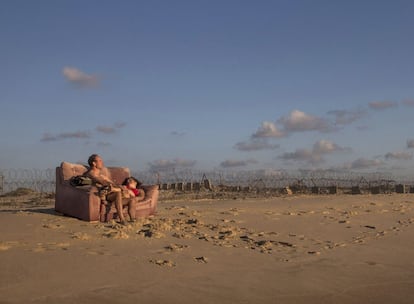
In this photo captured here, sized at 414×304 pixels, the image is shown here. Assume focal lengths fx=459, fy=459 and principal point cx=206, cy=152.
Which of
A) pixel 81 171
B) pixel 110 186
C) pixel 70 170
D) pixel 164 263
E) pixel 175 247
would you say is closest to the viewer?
pixel 164 263

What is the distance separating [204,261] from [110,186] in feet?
11.8

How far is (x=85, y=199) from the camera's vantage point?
27.7ft

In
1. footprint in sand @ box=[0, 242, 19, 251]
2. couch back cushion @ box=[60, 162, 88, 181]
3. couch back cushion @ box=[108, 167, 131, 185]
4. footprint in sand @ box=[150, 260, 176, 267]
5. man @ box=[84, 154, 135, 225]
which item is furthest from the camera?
couch back cushion @ box=[108, 167, 131, 185]

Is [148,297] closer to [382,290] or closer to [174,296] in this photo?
[174,296]

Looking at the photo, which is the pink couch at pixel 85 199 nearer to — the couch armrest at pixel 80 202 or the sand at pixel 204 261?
the couch armrest at pixel 80 202

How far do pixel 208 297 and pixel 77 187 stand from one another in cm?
536

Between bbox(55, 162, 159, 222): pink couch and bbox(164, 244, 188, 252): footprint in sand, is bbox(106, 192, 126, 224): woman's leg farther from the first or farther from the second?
bbox(164, 244, 188, 252): footprint in sand

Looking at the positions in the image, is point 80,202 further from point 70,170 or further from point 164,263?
point 164,263

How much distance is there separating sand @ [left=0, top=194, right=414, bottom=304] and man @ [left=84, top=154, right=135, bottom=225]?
57 centimetres

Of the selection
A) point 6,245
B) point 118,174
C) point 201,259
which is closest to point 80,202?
point 118,174

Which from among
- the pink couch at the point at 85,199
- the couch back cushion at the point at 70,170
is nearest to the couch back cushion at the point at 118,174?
the pink couch at the point at 85,199

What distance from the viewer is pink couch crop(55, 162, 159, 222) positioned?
841 centimetres

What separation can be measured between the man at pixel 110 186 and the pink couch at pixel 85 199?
0.19 m

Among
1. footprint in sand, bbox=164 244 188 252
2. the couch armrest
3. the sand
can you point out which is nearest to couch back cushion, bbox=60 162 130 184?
the couch armrest
